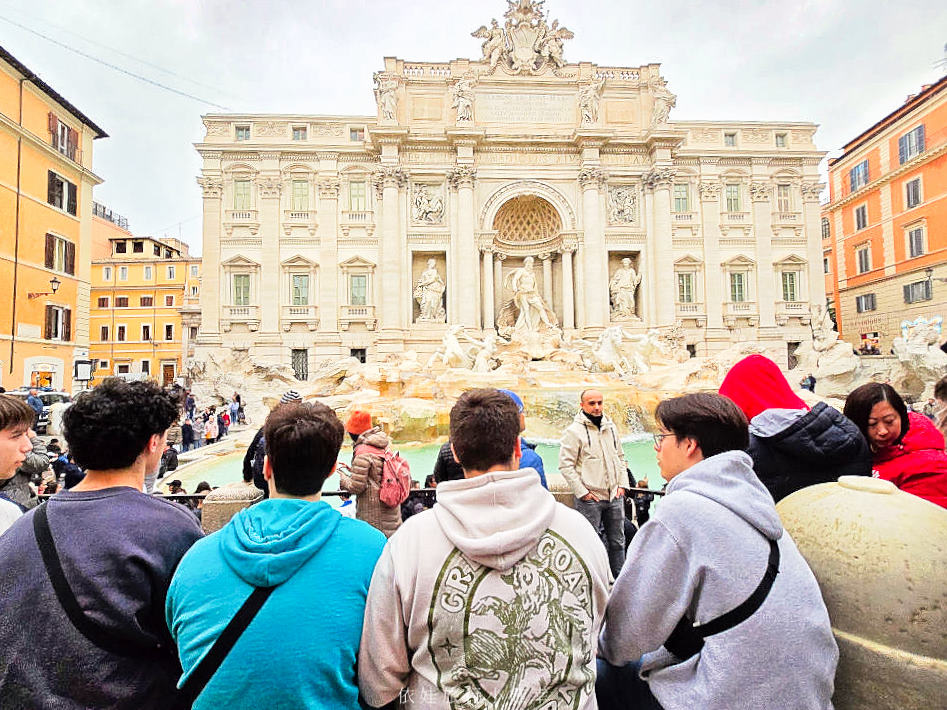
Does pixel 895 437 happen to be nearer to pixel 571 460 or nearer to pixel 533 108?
pixel 571 460

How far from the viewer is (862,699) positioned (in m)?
1.54

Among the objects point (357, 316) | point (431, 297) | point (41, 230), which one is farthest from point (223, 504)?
point (41, 230)

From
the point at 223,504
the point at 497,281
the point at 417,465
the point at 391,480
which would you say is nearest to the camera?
the point at 391,480

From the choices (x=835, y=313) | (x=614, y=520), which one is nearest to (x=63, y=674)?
(x=614, y=520)

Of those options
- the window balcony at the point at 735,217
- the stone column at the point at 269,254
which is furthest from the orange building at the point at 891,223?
the stone column at the point at 269,254

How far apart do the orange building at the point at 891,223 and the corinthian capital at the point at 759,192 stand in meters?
5.73

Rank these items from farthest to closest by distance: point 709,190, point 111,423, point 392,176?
point 709,190
point 392,176
point 111,423

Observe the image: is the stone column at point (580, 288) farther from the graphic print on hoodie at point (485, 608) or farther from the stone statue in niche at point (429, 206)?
the graphic print on hoodie at point (485, 608)

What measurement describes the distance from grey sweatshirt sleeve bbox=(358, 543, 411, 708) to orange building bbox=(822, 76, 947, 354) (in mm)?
29543

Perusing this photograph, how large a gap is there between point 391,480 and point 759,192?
28804mm

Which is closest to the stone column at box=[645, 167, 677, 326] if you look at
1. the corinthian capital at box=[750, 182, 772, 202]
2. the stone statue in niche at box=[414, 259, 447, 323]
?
the corinthian capital at box=[750, 182, 772, 202]

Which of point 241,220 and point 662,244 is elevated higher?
point 241,220

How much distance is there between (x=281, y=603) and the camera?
55.1 inches

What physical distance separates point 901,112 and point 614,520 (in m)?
31.0
